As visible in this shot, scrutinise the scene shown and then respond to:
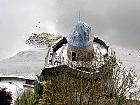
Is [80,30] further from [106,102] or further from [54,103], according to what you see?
[106,102]

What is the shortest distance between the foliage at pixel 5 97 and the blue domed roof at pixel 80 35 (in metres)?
5.68

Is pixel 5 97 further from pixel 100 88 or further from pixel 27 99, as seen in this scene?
pixel 100 88

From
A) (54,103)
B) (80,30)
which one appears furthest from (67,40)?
(54,103)

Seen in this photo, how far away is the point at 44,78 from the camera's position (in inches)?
1226

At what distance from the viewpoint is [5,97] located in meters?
30.0

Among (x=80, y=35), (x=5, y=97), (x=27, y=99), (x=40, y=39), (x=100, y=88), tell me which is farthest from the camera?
(x=40, y=39)

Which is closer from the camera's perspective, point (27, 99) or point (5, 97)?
point (27, 99)

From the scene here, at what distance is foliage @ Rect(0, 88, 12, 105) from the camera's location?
29.7 metres

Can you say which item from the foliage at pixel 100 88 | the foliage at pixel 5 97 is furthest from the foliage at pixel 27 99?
the foliage at pixel 100 88

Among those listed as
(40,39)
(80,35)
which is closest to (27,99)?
(80,35)

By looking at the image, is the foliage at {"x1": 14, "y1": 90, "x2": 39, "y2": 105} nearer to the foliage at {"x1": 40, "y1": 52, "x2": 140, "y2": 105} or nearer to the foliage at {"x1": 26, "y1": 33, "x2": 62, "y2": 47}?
the foliage at {"x1": 40, "y1": 52, "x2": 140, "y2": 105}

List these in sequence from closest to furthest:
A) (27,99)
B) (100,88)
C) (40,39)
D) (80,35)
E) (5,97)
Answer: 1. (100,88)
2. (27,99)
3. (5,97)
4. (80,35)
5. (40,39)

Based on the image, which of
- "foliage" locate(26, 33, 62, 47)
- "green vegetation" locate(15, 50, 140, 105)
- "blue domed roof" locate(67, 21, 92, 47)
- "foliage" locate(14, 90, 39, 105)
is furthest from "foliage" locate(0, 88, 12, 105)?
"foliage" locate(26, 33, 62, 47)

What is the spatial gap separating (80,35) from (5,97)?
670cm
